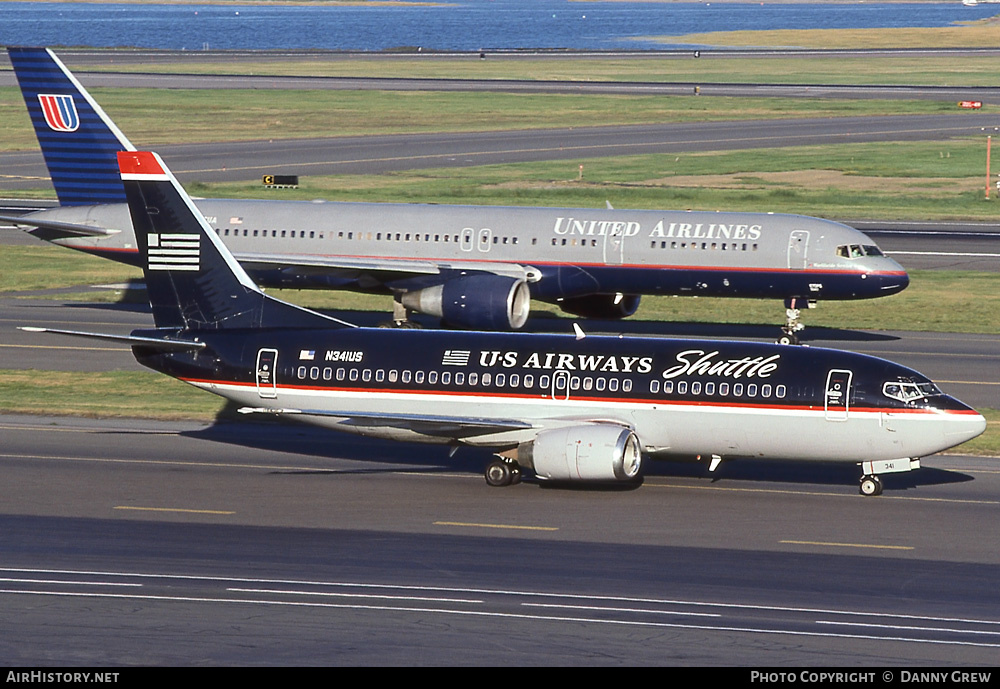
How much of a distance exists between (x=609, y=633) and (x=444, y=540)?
720 centimetres

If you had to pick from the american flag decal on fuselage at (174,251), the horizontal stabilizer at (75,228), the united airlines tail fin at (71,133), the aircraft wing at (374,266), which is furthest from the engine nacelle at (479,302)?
the american flag decal on fuselage at (174,251)

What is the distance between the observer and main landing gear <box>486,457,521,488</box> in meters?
37.9

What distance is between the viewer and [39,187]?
331 feet

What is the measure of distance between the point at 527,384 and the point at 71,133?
31379 millimetres

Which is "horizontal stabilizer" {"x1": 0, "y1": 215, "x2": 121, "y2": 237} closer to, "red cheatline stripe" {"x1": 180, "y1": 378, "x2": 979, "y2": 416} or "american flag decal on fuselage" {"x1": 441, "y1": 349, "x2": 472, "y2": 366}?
"red cheatline stripe" {"x1": 180, "y1": 378, "x2": 979, "y2": 416}

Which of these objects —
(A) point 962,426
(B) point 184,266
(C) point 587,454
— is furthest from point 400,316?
(A) point 962,426

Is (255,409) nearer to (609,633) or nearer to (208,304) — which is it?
(208,304)

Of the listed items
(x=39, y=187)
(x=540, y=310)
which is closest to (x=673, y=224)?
(x=540, y=310)

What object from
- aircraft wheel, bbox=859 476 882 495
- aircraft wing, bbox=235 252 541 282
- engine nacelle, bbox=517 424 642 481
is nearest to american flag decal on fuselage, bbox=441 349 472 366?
engine nacelle, bbox=517 424 642 481

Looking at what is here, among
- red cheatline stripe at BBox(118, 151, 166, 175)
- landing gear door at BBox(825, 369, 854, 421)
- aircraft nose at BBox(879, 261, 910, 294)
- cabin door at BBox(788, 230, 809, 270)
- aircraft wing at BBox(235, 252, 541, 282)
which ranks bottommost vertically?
landing gear door at BBox(825, 369, 854, 421)

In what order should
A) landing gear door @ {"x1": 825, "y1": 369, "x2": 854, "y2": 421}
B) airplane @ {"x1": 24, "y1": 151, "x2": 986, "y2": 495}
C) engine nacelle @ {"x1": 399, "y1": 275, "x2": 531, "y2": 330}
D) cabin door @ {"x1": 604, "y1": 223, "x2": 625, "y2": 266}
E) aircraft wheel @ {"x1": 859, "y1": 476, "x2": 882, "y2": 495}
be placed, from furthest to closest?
cabin door @ {"x1": 604, "y1": 223, "x2": 625, "y2": 266} → engine nacelle @ {"x1": 399, "y1": 275, "x2": 531, "y2": 330} → aircraft wheel @ {"x1": 859, "y1": 476, "x2": 882, "y2": 495} → airplane @ {"x1": 24, "y1": 151, "x2": 986, "y2": 495} → landing gear door @ {"x1": 825, "y1": 369, "x2": 854, "y2": 421}

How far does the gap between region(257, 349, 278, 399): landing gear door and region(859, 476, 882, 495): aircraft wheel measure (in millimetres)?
15189

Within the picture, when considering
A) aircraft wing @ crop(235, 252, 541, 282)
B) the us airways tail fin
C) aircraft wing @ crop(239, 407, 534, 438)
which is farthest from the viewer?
aircraft wing @ crop(235, 252, 541, 282)

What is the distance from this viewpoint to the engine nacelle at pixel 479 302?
54.2 metres
